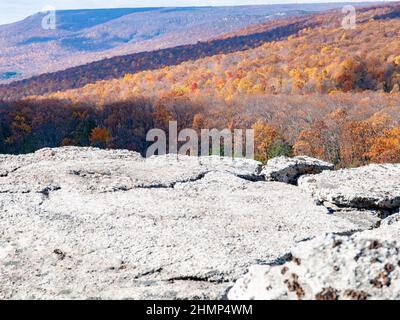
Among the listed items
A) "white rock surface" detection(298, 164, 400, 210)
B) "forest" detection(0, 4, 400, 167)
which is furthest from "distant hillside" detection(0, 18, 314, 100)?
"white rock surface" detection(298, 164, 400, 210)

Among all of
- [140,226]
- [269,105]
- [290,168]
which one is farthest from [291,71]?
[140,226]

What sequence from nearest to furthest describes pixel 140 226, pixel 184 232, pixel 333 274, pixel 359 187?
pixel 333 274, pixel 184 232, pixel 140 226, pixel 359 187

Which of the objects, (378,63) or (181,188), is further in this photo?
(378,63)

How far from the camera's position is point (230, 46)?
106312 millimetres

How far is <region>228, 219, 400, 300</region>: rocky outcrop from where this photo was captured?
3.46 m

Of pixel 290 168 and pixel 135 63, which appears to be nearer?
pixel 290 168

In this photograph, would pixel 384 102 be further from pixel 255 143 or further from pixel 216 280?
pixel 216 280

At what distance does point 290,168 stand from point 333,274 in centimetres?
454

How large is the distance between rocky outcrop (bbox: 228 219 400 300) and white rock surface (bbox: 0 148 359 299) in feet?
2.27

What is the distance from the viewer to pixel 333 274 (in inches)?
140

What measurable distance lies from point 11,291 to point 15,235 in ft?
3.41

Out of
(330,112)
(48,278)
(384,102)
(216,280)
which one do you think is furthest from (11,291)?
(384,102)

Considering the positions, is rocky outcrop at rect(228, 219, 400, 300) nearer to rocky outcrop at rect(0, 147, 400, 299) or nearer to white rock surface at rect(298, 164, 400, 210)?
rocky outcrop at rect(0, 147, 400, 299)

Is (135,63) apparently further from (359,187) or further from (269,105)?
(359,187)
